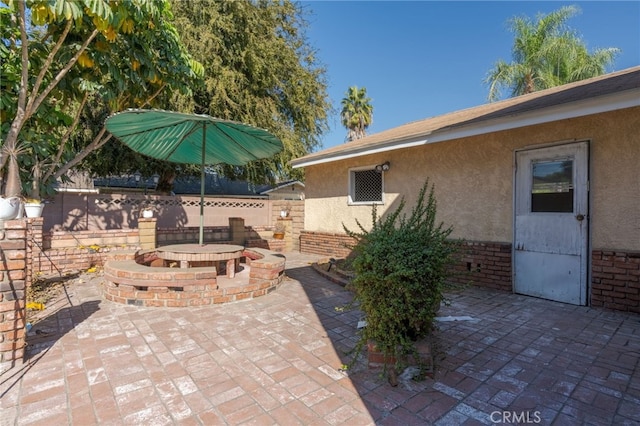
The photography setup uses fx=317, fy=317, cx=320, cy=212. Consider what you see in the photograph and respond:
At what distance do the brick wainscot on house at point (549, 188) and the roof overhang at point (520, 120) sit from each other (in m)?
0.01

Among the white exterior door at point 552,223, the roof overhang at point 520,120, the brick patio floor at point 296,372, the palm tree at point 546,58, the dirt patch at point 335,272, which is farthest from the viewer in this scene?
the palm tree at point 546,58

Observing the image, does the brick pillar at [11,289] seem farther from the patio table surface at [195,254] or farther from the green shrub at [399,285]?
the green shrub at [399,285]

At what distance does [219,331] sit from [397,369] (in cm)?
202

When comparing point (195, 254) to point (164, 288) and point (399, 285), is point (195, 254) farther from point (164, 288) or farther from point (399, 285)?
point (399, 285)

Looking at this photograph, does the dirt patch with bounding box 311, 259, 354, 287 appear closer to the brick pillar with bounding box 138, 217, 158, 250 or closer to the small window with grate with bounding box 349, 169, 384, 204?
the small window with grate with bounding box 349, 169, 384, 204

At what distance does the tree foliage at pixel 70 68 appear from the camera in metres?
4.76

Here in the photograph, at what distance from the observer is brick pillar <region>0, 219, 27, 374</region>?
2.67m

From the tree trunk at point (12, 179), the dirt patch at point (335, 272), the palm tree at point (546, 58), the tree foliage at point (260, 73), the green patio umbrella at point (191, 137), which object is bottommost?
the dirt patch at point (335, 272)

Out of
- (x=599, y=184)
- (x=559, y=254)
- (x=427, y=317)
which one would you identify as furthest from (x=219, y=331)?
(x=599, y=184)

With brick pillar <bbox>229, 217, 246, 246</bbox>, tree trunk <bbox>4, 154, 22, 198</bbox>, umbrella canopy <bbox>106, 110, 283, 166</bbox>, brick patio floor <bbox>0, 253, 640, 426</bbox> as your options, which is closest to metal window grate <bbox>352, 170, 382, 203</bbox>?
umbrella canopy <bbox>106, 110, 283, 166</bbox>

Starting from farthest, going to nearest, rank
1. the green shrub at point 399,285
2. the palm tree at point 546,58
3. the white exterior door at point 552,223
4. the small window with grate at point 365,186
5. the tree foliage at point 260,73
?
1. the palm tree at point 546,58
2. the tree foliage at point 260,73
3. the small window with grate at point 365,186
4. the white exterior door at point 552,223
5. the green shrub at point 399,285


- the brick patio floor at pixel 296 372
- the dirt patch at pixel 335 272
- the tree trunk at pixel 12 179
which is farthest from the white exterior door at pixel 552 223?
the tree trunk at pixel 12 179

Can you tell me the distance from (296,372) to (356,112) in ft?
89.0

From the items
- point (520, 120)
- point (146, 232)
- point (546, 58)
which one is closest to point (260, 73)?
point (146, 232)
